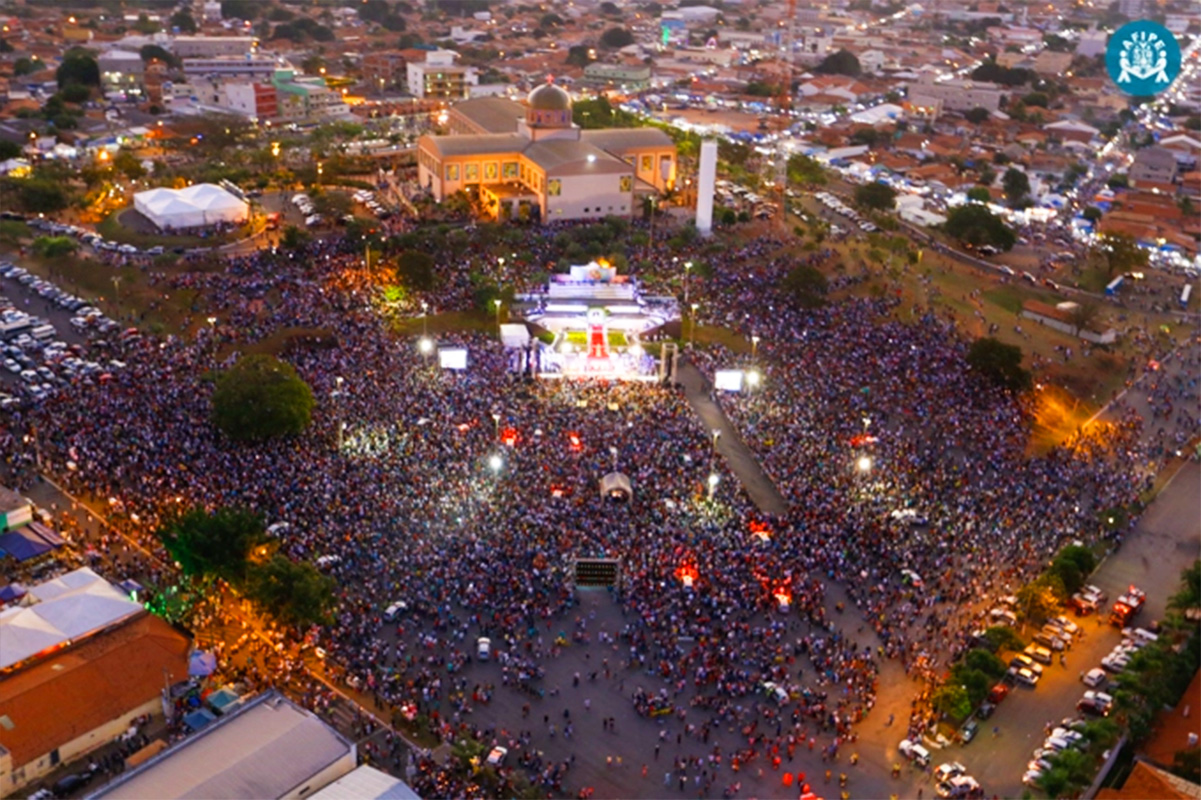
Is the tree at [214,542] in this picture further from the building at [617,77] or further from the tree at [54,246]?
the building at [617,77]

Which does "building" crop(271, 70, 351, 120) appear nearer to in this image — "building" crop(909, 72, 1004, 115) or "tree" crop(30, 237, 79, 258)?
"tree" crop(30, 237, 79, 258)

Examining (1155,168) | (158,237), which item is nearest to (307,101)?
(158,237)

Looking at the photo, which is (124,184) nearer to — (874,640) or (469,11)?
(874,640)

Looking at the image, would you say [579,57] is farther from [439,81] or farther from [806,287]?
[806,287]

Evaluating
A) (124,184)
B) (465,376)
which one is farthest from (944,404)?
(124,184)

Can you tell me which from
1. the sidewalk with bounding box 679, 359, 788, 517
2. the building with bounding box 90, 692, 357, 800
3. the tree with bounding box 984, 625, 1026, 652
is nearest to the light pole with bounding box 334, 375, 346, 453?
the sidewalk with bounding box 679, 359, 788, 517

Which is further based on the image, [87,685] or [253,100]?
[253,100]

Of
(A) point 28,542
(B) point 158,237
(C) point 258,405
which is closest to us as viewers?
(A) point 28,542

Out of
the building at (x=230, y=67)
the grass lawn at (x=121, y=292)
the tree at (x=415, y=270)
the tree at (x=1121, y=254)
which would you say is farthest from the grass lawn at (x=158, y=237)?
the building at (x=230, y=67)
